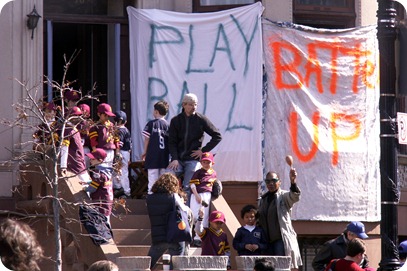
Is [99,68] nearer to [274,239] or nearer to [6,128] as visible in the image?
[6,128]

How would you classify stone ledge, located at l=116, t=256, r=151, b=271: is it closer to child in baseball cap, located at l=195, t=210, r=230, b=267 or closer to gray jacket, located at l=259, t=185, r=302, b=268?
child in baseball cap, located at l=195, t=210, r=230, b=267

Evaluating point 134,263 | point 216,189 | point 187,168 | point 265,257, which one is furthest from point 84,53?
point 265,257

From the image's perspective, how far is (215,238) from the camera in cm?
1449

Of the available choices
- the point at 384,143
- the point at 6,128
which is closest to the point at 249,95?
the point at 6,128

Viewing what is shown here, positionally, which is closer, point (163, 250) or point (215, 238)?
point (163, 250)

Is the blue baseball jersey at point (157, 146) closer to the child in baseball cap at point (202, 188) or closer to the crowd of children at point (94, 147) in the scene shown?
the crowd of children at point (94, 147)

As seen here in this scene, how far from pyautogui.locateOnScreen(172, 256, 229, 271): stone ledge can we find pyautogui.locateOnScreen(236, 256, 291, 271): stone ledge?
217 mm

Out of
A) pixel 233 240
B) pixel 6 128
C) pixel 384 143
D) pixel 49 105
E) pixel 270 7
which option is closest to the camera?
pixel 384 143

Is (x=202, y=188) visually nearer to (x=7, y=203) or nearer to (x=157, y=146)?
(x=157, y=146)

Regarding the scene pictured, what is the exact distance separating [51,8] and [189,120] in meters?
4.44

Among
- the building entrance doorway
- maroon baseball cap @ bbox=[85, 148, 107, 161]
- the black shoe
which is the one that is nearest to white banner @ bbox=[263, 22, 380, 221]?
the black shoe

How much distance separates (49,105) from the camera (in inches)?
613

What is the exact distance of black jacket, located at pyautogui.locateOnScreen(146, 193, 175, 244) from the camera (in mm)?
13875

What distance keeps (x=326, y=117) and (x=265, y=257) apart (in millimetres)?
6305
